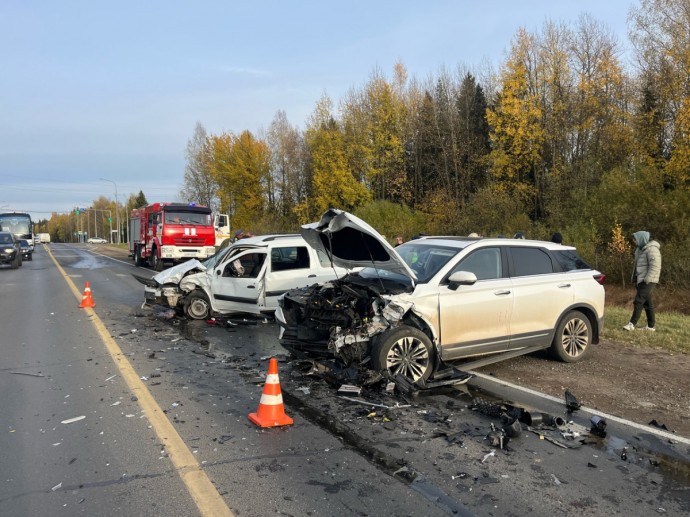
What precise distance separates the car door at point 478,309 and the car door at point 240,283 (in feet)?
15.4

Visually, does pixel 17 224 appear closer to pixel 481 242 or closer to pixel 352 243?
pixel 352 243

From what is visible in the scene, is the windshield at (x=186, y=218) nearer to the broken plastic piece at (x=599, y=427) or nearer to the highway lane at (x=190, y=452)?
the highway lane at (x=190, y=452)

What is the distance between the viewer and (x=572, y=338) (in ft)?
24.0

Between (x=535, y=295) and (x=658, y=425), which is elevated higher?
(x=535, y=295)

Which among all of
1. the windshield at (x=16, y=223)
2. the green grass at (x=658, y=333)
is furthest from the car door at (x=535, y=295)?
the windshield at (x=16, y=223)

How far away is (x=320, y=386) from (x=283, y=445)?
64.5 inches

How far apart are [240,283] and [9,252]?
62.5ft

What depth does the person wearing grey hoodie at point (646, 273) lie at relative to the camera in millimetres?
9234

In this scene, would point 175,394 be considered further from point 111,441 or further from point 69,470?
point 69,470

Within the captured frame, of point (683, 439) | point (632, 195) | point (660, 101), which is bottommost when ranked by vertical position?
point (683, 439)

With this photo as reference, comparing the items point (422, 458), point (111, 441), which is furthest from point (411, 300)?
point (111, 441)

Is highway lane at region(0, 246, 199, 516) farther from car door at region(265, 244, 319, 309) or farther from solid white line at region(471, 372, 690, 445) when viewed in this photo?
solid white line at region(471, 372, 690, 445)

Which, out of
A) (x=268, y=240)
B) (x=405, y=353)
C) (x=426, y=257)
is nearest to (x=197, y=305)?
(x=268, y=240)

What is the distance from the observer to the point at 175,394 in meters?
5.60
